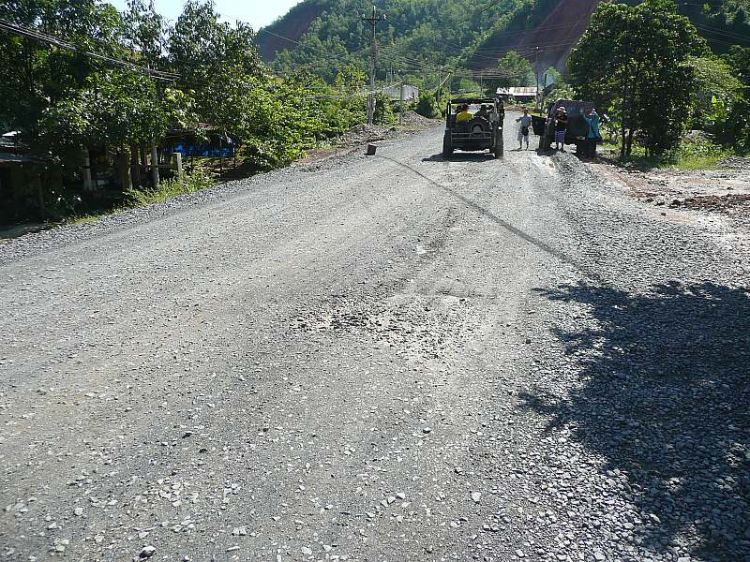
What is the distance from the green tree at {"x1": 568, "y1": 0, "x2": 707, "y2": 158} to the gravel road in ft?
58.3

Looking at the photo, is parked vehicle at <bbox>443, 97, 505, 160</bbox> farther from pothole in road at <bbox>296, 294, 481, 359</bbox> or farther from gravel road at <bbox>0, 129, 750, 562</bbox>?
pothole in road at <bbox>296, 294, 481, 359</bbox>

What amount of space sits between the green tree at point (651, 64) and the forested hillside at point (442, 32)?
4507 centimetres

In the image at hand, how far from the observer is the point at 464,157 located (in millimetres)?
22000

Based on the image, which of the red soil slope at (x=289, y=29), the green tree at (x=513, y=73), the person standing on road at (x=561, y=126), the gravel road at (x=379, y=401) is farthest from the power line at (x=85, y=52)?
the red soil slope at (x=289, y=29)

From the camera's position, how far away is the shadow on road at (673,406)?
3.58 meters

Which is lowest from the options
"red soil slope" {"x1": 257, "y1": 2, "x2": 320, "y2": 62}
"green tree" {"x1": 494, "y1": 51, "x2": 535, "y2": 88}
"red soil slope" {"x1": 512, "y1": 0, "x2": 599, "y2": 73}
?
"green tree" {"x1": 494, "y1": 51, "x2": 535, "y2": 88}

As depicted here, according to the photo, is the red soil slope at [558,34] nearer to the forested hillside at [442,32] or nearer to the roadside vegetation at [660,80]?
the forested hillside at [442,32]

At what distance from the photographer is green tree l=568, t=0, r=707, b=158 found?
80.1ft

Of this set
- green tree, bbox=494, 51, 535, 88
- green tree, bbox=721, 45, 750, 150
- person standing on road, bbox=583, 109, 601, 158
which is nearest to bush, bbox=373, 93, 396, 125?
person standing on road, bbox=583, 109, 601, 158

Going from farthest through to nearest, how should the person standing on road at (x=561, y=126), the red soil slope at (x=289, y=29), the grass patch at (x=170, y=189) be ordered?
the red soil slope at (x=289, y=29) → the person standing on road at (x=561, y=126) → the grass patch at (x=170, y=189)

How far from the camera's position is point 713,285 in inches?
302

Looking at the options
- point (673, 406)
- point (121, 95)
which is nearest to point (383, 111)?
point (121, 95)

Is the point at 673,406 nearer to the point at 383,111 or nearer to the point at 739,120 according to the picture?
the point at 739,120

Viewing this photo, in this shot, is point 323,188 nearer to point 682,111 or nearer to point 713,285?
point 713,285
